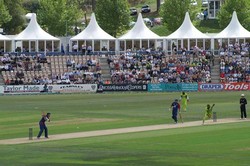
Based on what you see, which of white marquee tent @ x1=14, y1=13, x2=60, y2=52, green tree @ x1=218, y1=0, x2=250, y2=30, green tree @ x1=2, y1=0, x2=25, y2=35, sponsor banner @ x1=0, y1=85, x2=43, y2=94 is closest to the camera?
sponsor banner @ x1=0, y1=85, x2=43, y2=94

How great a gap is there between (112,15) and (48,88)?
30.7 m

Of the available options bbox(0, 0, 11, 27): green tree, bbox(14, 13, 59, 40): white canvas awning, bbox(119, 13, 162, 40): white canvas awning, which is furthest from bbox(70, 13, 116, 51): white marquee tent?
bbox(0, 0, 11, 27): green tree

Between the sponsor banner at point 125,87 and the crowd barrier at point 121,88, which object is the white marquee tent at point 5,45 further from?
the sponsor banner at point 125,87

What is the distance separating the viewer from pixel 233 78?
10556 centimetres

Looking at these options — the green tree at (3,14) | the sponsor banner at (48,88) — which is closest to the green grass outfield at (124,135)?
the sponsor banner at (48,88)

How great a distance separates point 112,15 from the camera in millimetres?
130750

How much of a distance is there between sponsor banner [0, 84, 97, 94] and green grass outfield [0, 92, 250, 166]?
11553mm

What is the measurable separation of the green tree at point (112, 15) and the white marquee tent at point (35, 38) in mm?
9983

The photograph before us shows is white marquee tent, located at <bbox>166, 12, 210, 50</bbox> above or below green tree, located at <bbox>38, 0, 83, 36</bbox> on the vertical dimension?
below

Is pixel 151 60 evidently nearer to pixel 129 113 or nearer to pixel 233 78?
pixel 233 78

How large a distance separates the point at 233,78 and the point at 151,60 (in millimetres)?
11075

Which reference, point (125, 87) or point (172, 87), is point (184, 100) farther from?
point (125, 87)

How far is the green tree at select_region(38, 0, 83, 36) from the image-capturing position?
131m

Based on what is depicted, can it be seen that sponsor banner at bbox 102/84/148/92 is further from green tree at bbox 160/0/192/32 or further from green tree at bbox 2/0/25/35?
green tree at bbox 2/0/25/35
